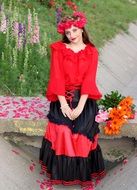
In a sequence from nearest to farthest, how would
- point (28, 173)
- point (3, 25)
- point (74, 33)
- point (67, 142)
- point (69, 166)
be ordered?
1. point (74, 33)
2. point (67, 142)
3. point (69, 166)
4. point (28, 173)
5. point (3, 25)

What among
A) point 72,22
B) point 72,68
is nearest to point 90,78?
point 72,68

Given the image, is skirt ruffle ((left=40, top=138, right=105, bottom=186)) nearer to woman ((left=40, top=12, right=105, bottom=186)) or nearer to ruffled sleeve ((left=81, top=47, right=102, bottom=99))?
woman ((left=40, top=12, right=105, bottom=186))

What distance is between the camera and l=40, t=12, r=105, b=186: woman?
5.53 meters

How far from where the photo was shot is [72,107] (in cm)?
568

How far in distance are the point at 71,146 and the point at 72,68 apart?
85 centimetres

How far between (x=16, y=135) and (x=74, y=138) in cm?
112

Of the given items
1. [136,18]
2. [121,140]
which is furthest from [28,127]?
[136,18]

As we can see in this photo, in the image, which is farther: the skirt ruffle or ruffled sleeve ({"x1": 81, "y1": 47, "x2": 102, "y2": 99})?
the skirt ruffle

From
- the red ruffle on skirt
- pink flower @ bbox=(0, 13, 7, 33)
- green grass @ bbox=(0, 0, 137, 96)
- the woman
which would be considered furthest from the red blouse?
pink flower @ bbox=(0, 13, 7, 33)

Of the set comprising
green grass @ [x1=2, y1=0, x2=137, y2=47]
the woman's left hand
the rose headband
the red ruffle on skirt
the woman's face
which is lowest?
green grass @ [x1=2, y1=0, x2=137, y2=47]

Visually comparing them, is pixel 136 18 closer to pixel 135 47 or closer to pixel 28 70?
pixel 135 47

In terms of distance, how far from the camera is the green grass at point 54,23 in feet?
26.3

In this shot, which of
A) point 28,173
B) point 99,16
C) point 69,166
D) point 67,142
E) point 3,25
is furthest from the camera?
point 99,16

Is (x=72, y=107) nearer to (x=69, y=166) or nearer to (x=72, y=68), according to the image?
Answer: (x=72, y=68)
